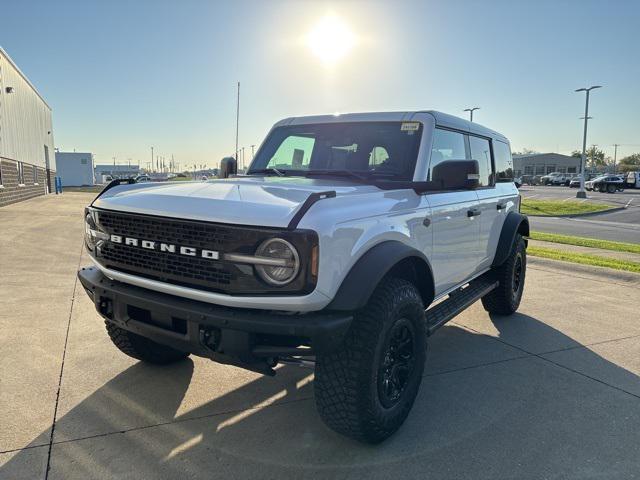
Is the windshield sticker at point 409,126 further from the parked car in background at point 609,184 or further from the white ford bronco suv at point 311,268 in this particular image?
the parked car in background at point 609,184

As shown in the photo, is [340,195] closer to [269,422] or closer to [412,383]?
[412,383]

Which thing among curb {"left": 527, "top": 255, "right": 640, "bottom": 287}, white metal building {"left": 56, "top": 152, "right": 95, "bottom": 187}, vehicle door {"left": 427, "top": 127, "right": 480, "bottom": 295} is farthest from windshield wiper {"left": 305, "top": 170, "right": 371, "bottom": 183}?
white metal building {"left": 56, "top": 152, "right": 95, "bottom": 187}

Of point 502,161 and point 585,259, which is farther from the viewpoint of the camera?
point 585,259

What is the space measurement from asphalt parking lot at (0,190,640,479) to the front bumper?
24.9 inches

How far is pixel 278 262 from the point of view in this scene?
7.45 ft

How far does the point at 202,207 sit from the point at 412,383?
1654mm

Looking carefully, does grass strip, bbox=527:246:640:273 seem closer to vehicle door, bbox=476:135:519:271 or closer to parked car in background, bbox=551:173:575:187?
vehicle door, bbox=476:135:519:271

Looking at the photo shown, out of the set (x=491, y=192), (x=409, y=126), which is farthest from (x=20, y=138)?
(x=409, y=126)

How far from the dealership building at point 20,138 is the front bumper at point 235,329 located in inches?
695

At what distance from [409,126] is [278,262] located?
1945 millimetres

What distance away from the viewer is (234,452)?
2674 mm

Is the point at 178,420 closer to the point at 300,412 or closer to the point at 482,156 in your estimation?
the point at 300,412

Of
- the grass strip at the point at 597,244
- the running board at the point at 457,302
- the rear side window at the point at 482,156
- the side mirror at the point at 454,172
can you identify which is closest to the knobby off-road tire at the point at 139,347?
the running board at the point at 457,302

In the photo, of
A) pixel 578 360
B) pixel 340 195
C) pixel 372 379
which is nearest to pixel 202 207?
pixel 340 195
